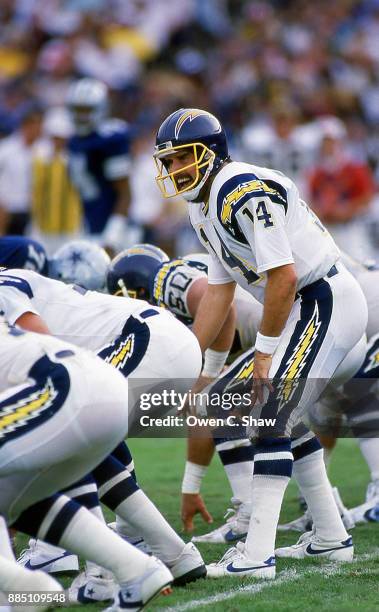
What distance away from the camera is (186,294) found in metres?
4.96

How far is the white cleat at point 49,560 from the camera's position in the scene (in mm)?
4227

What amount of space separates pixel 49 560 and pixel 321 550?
1093 millimetres

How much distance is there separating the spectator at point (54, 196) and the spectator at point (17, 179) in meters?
0.12

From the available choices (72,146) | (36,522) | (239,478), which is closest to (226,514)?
(239,478)

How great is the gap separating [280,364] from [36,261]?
5.29 ft

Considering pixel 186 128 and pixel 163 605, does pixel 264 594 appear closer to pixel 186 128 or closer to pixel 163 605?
pixel 163 605

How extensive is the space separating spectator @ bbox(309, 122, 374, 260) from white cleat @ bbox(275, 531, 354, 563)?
271 inches

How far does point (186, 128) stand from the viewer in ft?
14.4

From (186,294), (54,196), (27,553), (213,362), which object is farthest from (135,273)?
(54,196)

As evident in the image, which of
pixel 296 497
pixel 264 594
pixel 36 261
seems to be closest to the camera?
pixel 264 594

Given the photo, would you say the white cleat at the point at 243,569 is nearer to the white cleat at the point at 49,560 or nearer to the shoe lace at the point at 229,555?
the shoe lace at the point at 229,555

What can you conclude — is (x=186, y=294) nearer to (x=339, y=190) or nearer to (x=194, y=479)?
(x=194, y=479)

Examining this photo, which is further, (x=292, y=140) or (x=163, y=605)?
(x=292, y=140)

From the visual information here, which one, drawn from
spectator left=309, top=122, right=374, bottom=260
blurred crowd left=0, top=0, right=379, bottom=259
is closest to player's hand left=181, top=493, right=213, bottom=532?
spectator left=309, top=122, right=374, bottom=260
